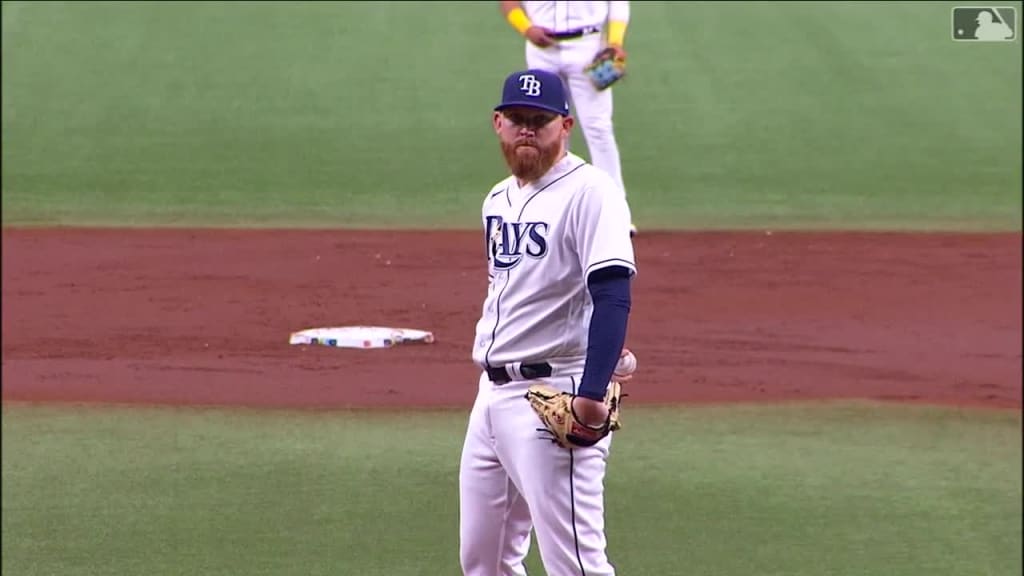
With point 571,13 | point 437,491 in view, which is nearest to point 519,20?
point 571,13

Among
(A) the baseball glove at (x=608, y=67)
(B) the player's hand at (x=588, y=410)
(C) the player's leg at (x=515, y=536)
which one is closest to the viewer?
(B) the player's hand at (x=588, y=410)

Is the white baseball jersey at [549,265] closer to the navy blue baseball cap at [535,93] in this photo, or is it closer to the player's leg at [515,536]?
the navy blue baseball cap at [535,93]

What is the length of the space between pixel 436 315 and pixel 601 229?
516cm

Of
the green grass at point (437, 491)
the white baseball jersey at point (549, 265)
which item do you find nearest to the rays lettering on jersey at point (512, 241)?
the white baseball jersey at point (549, 265)

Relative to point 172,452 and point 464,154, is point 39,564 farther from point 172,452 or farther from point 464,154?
point 464,154

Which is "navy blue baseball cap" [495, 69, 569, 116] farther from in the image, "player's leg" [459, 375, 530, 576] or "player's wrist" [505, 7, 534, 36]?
"player's wrist" [505, 7, 534, 36]

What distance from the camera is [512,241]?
4207mm

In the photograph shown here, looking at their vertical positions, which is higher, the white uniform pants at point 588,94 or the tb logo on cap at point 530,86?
Answer: the tb logo on cap at point 530,86

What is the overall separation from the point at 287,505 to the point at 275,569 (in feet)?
2.28

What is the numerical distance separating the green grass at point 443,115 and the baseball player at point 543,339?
26.2ft

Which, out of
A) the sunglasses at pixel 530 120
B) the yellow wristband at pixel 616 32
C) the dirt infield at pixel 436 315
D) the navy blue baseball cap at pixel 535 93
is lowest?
the dirt infield at pixel 436 315

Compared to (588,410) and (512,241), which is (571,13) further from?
(588,410)

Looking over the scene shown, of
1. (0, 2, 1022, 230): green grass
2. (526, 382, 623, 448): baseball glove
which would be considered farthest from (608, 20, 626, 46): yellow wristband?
(526, 382, 623, 448): baseball glove

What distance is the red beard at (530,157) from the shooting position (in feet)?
13.6
